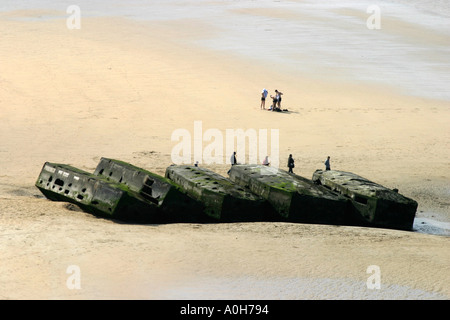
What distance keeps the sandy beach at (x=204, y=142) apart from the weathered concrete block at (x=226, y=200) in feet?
1.88

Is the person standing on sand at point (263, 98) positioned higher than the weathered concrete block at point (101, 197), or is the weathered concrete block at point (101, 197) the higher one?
the person standing on sand at point (263, 98)

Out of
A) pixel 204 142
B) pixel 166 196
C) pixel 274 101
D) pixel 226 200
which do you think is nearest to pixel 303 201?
pixel 226 200

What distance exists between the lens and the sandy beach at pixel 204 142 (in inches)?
642

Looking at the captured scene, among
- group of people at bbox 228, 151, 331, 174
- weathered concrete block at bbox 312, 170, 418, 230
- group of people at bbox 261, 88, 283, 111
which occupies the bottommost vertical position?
weathered concrete block at bbox 312, 170, 418, 230

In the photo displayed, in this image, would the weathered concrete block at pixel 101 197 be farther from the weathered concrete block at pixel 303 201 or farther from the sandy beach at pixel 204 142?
the weathered concrete block at pixel 303 201

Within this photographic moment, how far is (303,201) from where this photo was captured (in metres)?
20.6

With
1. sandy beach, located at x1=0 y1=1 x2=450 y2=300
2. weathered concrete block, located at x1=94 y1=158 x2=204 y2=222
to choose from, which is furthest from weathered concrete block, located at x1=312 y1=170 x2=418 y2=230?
weathered concrete block, located at x1=94 y1=158 x2=204 y2=222

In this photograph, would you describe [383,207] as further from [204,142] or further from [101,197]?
[204,142]

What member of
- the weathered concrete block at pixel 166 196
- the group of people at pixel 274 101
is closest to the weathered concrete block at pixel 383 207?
the weathered concrete block at pixel 166 196

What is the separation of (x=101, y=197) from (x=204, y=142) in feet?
30.9

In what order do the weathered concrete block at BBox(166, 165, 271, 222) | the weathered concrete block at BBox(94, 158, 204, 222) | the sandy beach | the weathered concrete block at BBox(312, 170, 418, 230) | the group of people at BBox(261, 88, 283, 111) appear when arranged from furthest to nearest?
the group of people at BBox(261, 88, 283, 111)
the weathered concrete block at BBox(312, 170, 418, 230)
the weathered concrete block at BBox(166, 165, 271, 222)
the weathered concrete block at BBox(94, 158, 204, 222)
the sandy beach

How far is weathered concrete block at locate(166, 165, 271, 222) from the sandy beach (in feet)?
1.88

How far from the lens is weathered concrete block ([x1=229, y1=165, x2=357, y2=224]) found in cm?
2062

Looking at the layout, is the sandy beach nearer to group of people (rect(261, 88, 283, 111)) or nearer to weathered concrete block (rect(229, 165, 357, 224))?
group of people (rect(261, 88, 283, 111))
